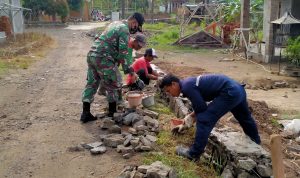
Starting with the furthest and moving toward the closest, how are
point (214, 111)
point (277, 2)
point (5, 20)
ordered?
point (5, 20)
point (277, 2)
point (214, 111)

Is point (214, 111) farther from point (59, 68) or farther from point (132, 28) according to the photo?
point (59, 68)

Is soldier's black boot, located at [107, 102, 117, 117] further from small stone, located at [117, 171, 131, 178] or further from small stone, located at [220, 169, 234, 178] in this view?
small stone, located at [220, 169, 234, 178]

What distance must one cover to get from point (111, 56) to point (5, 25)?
18.1m

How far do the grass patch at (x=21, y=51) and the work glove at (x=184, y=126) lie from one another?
8423 millimetres

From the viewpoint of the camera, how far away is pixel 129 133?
18.4ft

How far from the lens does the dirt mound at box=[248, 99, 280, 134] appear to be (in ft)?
23.9

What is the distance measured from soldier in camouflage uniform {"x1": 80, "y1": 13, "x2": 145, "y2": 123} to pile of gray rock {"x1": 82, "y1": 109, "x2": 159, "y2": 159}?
428mm

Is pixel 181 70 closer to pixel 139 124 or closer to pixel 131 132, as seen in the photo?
pixel 139 124

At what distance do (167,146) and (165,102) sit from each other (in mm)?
2630

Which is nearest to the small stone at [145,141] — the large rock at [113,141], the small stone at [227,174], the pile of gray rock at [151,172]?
the large rock at [113,141]

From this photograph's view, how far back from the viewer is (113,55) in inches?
247

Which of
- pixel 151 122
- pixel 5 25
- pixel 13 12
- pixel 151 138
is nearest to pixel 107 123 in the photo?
pixel 151 122

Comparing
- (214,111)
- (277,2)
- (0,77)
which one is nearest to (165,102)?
(214,111)


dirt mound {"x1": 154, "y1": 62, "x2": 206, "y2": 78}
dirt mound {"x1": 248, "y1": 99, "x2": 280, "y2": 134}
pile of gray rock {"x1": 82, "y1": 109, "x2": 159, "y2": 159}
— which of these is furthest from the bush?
pile of gray rock {"x1": 82, "y1": 109, "x2": 159, "y2": 159}
